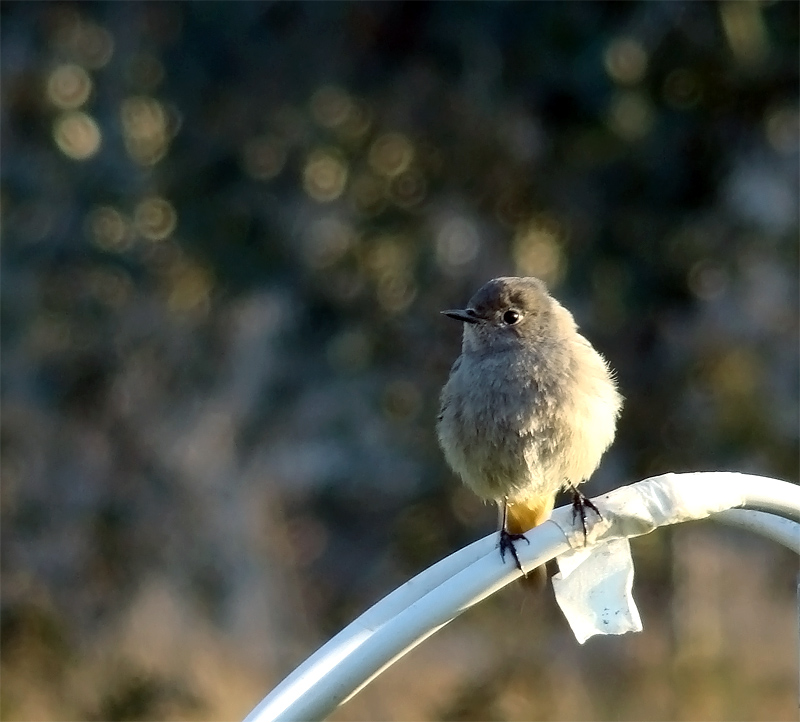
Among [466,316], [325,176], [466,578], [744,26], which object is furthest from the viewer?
[325,176]

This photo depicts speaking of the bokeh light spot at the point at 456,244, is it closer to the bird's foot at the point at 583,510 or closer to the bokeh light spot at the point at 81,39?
the bokeh light spot at the point at 81,39

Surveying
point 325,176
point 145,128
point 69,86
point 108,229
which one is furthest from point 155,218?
point 325,176

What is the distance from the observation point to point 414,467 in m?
6.44

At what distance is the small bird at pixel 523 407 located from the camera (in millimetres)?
3730

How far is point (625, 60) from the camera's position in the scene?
5.11 meters

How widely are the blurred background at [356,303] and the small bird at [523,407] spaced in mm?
1476

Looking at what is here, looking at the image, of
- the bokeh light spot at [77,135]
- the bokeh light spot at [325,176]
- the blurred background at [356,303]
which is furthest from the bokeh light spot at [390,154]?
the bokeh light spot at [77,135]

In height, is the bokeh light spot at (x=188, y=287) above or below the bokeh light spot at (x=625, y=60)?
below

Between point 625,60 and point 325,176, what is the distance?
Result: 1.49m

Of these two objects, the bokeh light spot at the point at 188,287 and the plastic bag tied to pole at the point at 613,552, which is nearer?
the plastic bag tied to pole at the point at 613,552

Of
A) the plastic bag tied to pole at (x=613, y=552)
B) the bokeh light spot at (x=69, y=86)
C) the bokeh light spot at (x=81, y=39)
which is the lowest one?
the plastic bag tied to pole at (x=613, y=552)

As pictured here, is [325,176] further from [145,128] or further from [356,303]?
[145,128]

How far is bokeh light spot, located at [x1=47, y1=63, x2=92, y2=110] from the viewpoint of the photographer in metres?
5.54

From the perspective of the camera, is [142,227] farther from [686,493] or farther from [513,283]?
[686,493]
